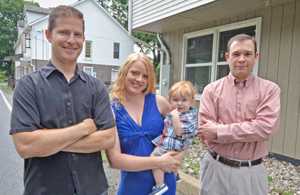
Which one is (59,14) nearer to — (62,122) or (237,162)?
(62,122)

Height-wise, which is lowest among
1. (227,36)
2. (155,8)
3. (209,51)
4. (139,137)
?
(139,137)

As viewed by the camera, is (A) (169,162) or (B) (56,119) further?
(A) (169,162)

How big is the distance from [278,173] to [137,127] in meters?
3.14

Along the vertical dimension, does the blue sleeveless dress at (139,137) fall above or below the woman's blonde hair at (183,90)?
below

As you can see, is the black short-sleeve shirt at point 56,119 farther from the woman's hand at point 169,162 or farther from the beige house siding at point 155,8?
the beige house siding at point 155,8

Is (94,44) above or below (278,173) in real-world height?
above

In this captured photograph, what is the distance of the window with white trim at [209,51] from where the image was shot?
5617mm

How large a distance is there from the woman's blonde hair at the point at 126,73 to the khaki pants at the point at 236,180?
76 cm

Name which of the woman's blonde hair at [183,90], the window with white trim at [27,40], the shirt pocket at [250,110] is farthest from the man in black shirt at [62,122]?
the window with white trim at [27,40]

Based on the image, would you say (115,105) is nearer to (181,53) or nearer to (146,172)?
(146,172)

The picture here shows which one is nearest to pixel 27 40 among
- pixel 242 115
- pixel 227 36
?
pixel 227 36

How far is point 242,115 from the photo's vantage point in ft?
6.32

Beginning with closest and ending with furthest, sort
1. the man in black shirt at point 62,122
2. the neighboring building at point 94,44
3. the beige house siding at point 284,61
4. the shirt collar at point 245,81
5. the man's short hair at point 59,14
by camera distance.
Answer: the man in black shirt at point 62,122 → the man's short hair at point 59,14 → the shirt collar at point 245,81 → the beige house siding at point 284,61 → the neighboring building at point 94,44

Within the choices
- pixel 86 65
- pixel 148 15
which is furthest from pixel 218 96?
pixel 86 65
